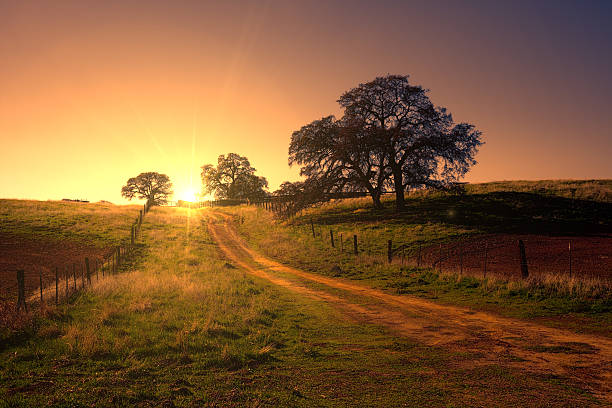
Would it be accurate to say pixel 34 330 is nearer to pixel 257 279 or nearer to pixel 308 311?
pixel 308 311

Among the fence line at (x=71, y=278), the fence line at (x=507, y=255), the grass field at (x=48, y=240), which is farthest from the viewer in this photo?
the grass field at (x=48, y=240)

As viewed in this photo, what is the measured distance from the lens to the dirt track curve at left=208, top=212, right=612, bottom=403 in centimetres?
677

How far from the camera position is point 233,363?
7266 mm

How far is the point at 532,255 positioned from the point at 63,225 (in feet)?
131

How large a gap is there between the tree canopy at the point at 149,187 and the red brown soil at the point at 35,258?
6288cm

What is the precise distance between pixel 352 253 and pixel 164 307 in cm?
1441

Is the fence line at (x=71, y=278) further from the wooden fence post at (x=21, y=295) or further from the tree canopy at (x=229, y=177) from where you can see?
the tree canopy at (x=229, y=177)

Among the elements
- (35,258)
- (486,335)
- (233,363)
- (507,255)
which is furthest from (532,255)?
(35,258)

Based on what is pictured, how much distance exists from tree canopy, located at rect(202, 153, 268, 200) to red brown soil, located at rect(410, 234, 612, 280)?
195 ft

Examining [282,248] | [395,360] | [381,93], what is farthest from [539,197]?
[395,360]

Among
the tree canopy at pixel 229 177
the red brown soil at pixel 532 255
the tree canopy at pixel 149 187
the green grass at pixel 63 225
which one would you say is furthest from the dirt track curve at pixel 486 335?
the tree canopy at pixel 149 187

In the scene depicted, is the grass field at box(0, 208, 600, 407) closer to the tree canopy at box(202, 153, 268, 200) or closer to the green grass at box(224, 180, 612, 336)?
the green grass at box(224, 180, 612, 336)

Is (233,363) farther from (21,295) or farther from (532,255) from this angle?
(532,255)

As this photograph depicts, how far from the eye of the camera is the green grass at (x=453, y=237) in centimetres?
1150
